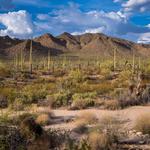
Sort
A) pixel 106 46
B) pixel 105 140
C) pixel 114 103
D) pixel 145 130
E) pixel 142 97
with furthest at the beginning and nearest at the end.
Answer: pixel 106 46
pixel 142 97
pixel 114 103
pixel 145 130
pixel 105 140

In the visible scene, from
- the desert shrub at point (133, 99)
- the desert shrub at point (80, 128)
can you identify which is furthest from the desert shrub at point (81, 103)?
the desert shrub at point (80, 128)

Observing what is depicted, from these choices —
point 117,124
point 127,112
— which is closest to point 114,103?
point 127,112

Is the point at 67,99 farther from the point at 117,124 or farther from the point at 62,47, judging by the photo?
the point at 62,47

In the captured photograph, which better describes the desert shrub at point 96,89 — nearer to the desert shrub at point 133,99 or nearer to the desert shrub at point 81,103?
the desert shrub at point 133,99

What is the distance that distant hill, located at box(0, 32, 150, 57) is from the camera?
155 metres

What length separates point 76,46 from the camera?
18538cm

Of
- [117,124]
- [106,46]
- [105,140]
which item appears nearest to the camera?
[105,140]

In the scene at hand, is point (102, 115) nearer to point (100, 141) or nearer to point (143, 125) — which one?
point (143, 125)

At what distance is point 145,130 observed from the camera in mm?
14102

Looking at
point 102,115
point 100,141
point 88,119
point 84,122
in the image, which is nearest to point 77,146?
point 100,141

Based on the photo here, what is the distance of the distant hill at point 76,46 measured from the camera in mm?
154750

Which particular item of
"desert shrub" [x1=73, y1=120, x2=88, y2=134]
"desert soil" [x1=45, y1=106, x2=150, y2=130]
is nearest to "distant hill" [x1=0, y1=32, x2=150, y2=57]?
"desert soil" [x1=45, y1=106, x2=150, y2=130]

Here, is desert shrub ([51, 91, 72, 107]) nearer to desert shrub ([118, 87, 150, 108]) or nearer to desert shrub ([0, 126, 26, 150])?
desert shrub ([118, 87, 150, 108])

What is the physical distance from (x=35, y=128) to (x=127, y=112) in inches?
307
